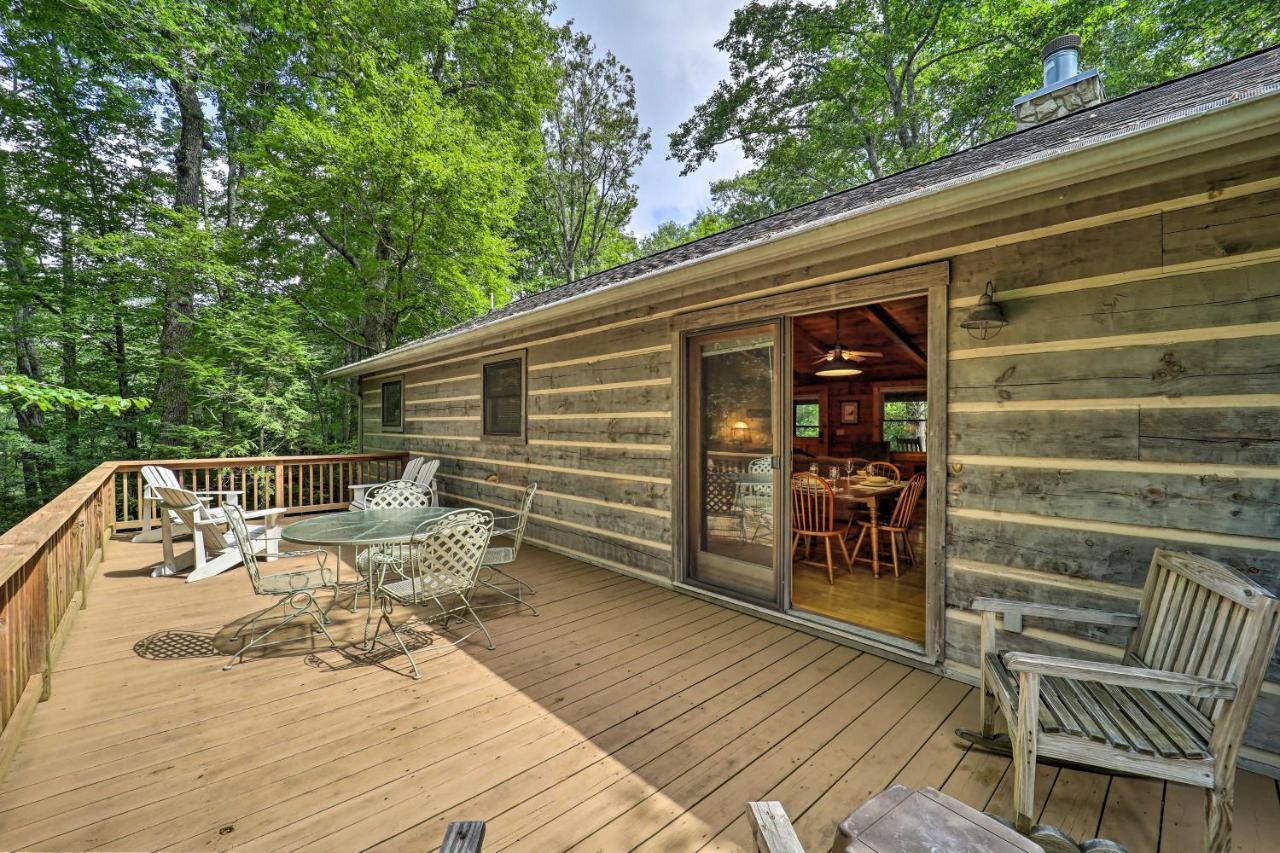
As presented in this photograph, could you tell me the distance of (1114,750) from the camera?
4.79 feet

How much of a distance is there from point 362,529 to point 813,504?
3.52 metres

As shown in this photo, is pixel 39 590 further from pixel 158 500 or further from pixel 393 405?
pixel 393 405

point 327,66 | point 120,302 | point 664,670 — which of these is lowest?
point 664,670

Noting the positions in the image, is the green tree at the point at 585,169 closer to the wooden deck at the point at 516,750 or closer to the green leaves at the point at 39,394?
the green leaves at the point at 39,394

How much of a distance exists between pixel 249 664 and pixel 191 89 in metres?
11.5

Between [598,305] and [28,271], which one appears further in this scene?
[28,271]

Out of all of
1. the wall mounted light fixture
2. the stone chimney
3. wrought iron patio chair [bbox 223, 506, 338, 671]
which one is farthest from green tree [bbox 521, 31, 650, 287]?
the wall mounted light fixture

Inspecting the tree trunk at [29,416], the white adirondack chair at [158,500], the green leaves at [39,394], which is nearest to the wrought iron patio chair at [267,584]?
the green leaves at [39,394]

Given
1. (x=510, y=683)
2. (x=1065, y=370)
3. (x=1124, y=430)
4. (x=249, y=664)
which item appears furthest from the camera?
(x=249, y=664)

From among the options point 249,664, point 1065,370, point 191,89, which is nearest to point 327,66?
point 191,89

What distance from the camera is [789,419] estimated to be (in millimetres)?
3217

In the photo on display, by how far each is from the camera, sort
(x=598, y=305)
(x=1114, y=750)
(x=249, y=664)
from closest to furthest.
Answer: (x=1114, y=750)
(x=249, y=664)
(x=598, y=305)

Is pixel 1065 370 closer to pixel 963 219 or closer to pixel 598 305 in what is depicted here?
pixel 963 219

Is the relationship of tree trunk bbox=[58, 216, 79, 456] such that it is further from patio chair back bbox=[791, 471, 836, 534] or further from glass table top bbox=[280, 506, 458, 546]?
patio chair back bbox=[791, 471, 836, 534]
